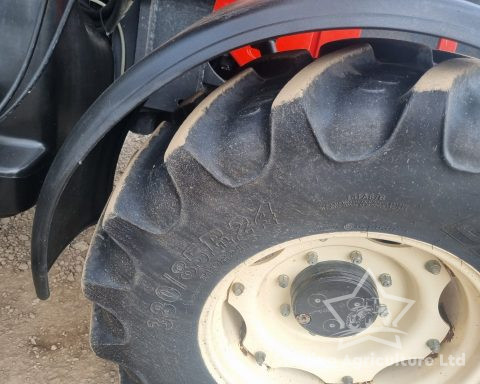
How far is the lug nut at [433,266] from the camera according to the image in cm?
130

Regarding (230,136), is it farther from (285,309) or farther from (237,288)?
(285,309)

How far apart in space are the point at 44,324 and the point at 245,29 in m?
1.37

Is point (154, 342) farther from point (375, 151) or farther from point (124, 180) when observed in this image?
point (375, 151)

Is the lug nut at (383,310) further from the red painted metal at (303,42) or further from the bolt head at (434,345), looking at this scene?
the red painted metal at (303,42)

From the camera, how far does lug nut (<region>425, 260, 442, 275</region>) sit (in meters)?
1.30

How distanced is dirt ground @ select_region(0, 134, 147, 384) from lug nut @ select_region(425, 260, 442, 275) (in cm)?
99

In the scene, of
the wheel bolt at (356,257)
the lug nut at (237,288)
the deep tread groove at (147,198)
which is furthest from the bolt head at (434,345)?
the deep tread groove at (147,198)

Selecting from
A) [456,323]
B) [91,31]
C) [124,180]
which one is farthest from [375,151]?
[91,31]

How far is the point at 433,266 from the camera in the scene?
130 cm

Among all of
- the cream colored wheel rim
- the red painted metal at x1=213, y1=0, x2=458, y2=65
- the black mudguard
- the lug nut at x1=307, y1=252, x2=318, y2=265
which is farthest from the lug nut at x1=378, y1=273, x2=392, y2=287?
the black mudguard

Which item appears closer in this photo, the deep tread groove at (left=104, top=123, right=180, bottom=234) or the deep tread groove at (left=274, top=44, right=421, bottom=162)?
the deep tread groove at (left=274, top=44, right=421, bottom=162)

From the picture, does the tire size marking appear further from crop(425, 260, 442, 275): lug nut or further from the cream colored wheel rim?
crop(425, 260, 442, 275): lug nut

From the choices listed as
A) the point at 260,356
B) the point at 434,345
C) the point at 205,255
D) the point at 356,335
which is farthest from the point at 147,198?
the point at 434,345

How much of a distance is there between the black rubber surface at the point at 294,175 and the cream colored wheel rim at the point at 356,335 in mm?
133
